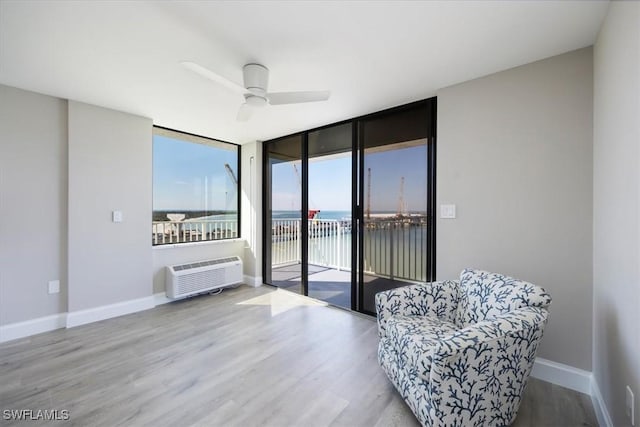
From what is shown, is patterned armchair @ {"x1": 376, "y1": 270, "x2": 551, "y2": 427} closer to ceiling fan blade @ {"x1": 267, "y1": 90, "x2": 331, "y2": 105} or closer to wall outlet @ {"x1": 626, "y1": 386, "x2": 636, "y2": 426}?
wall outlet @ {"x1": 626, "y1": 386, "x2": 636, "y2": 426}

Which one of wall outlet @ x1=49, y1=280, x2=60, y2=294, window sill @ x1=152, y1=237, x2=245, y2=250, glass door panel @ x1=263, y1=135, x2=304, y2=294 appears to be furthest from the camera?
glass door panel @ x1=263, y1=135, x2=304, y2=294

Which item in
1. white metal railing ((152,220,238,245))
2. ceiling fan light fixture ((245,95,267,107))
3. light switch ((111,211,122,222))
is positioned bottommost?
white metal railing ((152,220,238,245))

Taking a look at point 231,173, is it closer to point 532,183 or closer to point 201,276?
point 201,276

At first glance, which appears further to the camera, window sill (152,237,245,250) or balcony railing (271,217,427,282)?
window sill (152,237,245,250)

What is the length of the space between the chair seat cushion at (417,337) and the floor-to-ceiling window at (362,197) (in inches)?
37.1

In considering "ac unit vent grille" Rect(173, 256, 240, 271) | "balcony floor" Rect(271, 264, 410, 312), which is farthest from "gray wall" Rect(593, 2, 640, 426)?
"ac unit vent grille" Rect(173, 256, 240, 271)

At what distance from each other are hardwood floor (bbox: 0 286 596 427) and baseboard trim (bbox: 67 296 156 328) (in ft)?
0.31

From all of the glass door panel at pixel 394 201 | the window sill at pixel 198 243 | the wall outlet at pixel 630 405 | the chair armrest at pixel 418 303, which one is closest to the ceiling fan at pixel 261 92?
the glass door panel at pixel 394 201

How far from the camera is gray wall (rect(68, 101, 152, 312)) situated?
9.23 feet

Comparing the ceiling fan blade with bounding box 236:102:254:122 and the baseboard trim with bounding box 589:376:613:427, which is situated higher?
the ceiling fan blade with bounding box 236:102:254:122

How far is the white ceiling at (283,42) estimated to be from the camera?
1.51 m

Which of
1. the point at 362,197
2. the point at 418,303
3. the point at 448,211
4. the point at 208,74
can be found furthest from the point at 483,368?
the point at 208,74

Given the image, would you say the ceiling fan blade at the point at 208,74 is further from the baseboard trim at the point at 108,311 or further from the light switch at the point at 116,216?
the baseboard trim at the point at 108,311

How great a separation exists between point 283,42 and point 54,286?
322 centimetres
